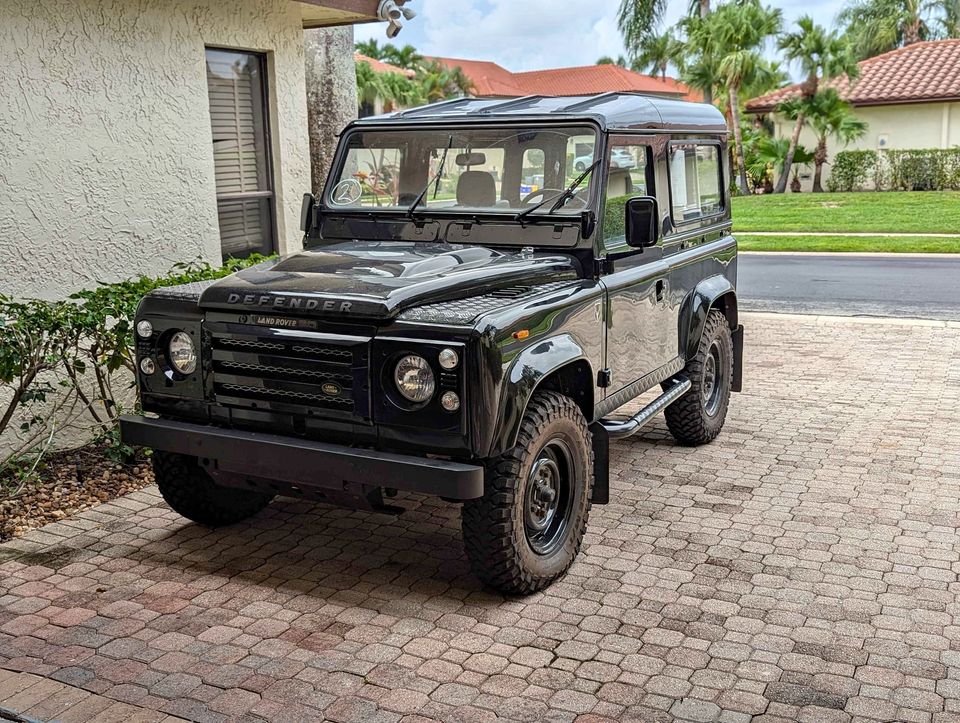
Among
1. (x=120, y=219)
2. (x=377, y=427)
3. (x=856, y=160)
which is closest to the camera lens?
(x=377, y=427)

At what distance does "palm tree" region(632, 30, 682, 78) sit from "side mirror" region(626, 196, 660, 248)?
95.4 ft

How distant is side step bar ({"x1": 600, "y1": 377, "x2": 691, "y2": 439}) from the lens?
5480 millimetres

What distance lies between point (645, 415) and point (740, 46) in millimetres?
30670

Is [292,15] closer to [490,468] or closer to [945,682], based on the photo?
[490,468]

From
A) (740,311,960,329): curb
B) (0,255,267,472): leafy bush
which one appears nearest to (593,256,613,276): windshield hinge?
(0,255,267,472): leafy bush

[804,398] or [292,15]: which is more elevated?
[292,15]

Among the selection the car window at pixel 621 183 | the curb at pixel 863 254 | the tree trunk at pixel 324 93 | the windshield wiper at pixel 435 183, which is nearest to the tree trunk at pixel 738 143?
the curb at pixel 863 254

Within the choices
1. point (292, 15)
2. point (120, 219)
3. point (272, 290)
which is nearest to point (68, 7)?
point (120, 219)

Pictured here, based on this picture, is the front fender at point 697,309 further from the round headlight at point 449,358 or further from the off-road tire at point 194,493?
the off-road tire at point 194,493

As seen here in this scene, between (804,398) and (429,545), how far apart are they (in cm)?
415

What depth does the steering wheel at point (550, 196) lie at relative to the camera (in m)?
5.41

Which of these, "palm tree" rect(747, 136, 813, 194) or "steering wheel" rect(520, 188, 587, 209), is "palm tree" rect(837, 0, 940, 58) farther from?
"steering wheel" rect(520, 188, 587, 209)

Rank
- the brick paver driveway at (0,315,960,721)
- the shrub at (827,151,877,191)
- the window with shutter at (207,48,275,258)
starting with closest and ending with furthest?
1. the brick paver driveway at (0,315,960,721)
2. the window with shutter at (207,48,275,258)
3. the shrub at (827,151,877,191)

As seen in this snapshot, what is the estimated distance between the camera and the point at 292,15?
28.2ft
